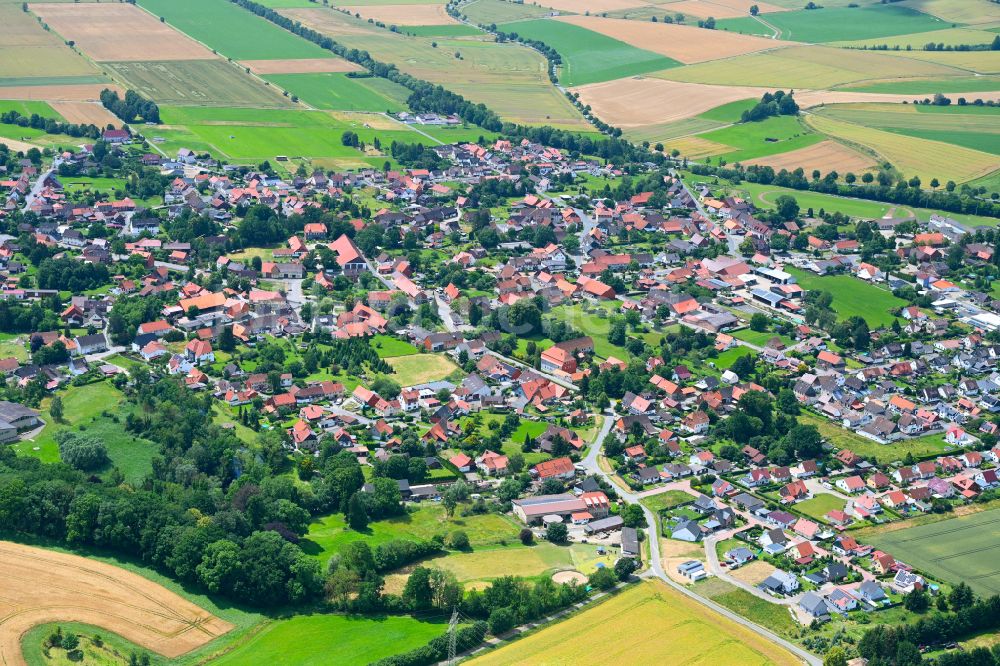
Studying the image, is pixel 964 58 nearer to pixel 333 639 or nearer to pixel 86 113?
pixel 86 113

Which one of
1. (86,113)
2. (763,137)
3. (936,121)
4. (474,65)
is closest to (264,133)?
(86,113)

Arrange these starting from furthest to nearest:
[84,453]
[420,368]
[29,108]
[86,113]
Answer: [29,108], [86,113], [420,368], [84,453]

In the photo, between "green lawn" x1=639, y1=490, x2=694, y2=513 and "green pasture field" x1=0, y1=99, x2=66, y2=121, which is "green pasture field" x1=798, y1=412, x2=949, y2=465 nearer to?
"green lawn" x1=639, y1=490, x2=694, y2=513

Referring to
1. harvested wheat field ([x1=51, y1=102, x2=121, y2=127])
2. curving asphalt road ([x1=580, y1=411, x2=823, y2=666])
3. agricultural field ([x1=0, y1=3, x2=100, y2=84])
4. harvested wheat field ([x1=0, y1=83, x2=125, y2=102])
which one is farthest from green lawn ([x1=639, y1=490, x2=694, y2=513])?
agricultural field ([x1=0, y1=3, x2=100, y2=84])

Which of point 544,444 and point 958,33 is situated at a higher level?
point 958,33

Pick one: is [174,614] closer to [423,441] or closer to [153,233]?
[423,441]

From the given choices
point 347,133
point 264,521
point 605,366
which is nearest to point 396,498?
point 264,521

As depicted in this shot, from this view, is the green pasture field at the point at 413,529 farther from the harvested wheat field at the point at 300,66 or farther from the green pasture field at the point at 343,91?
the harvested wheat field at the point at 300,66

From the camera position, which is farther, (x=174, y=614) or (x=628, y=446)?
(x=628, y=446)
